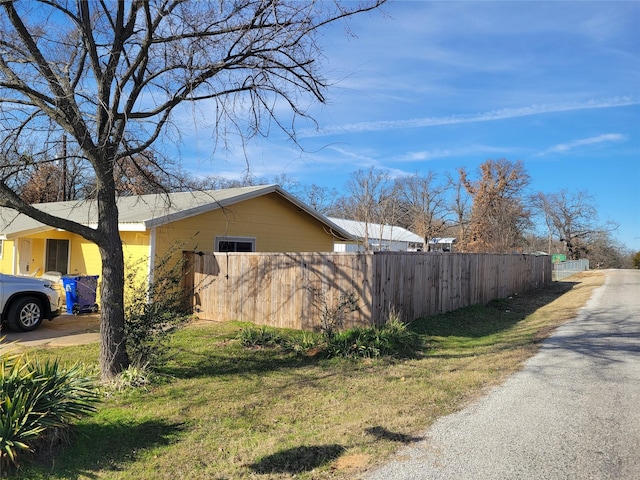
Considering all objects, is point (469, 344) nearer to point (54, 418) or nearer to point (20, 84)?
point (54, 418)

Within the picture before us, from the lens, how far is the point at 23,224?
16500 mm

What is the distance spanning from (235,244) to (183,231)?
78.6 inches

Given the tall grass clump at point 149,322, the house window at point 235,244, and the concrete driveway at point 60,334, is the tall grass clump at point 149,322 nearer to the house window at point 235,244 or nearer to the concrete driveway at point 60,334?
the concrete driveway at point 60,334

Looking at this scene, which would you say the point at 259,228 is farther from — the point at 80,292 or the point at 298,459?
the point at 298,459

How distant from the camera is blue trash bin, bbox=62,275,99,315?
1268cm

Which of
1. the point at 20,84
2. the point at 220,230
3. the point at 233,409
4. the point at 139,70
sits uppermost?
the point at 139,70

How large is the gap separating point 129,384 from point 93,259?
30.4ft

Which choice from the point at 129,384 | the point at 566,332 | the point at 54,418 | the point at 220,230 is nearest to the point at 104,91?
the point at 129,384

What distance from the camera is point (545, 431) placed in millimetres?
4477

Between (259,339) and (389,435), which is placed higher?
(259,339)

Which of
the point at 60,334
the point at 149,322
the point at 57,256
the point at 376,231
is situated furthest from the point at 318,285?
the point at 376,231

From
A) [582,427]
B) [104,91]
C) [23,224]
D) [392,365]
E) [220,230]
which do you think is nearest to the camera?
[582,427]

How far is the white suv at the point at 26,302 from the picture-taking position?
1009 cm

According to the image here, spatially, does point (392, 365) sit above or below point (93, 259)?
below
